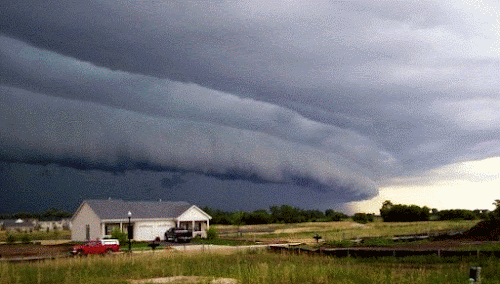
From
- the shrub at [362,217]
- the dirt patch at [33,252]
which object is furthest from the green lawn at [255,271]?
the shrub at [362,217]

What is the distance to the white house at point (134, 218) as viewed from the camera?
2689 inches

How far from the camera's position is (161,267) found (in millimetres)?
27344

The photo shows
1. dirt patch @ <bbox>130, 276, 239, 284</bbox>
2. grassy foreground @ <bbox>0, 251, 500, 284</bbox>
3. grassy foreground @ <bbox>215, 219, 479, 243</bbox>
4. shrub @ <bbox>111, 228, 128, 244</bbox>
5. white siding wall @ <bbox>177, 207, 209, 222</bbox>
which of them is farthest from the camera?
white siding wall @ <bbox>177, 207, 209, 222</bbox>

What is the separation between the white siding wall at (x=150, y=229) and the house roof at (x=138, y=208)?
81 cm

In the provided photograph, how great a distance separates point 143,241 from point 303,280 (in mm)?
50499

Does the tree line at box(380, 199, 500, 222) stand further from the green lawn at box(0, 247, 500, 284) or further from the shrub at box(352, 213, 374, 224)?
the green lawn at box(0, 247, 500, 284)

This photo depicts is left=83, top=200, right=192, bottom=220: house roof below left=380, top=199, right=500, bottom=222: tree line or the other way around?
the other way around

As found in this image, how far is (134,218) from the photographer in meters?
69.4

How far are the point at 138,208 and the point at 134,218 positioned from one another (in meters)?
4.33

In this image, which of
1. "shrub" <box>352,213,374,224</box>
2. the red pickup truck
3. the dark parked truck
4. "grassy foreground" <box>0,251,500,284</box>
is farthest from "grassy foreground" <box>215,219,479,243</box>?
"shrub" <box>352,213,374,224</box>

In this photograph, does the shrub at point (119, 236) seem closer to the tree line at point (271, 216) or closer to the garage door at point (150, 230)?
the garage door at point (150, 230)

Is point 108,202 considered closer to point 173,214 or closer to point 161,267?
point 173,214

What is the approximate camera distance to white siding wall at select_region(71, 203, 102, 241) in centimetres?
6775

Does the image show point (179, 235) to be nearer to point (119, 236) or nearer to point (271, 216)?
point (119, 236)
